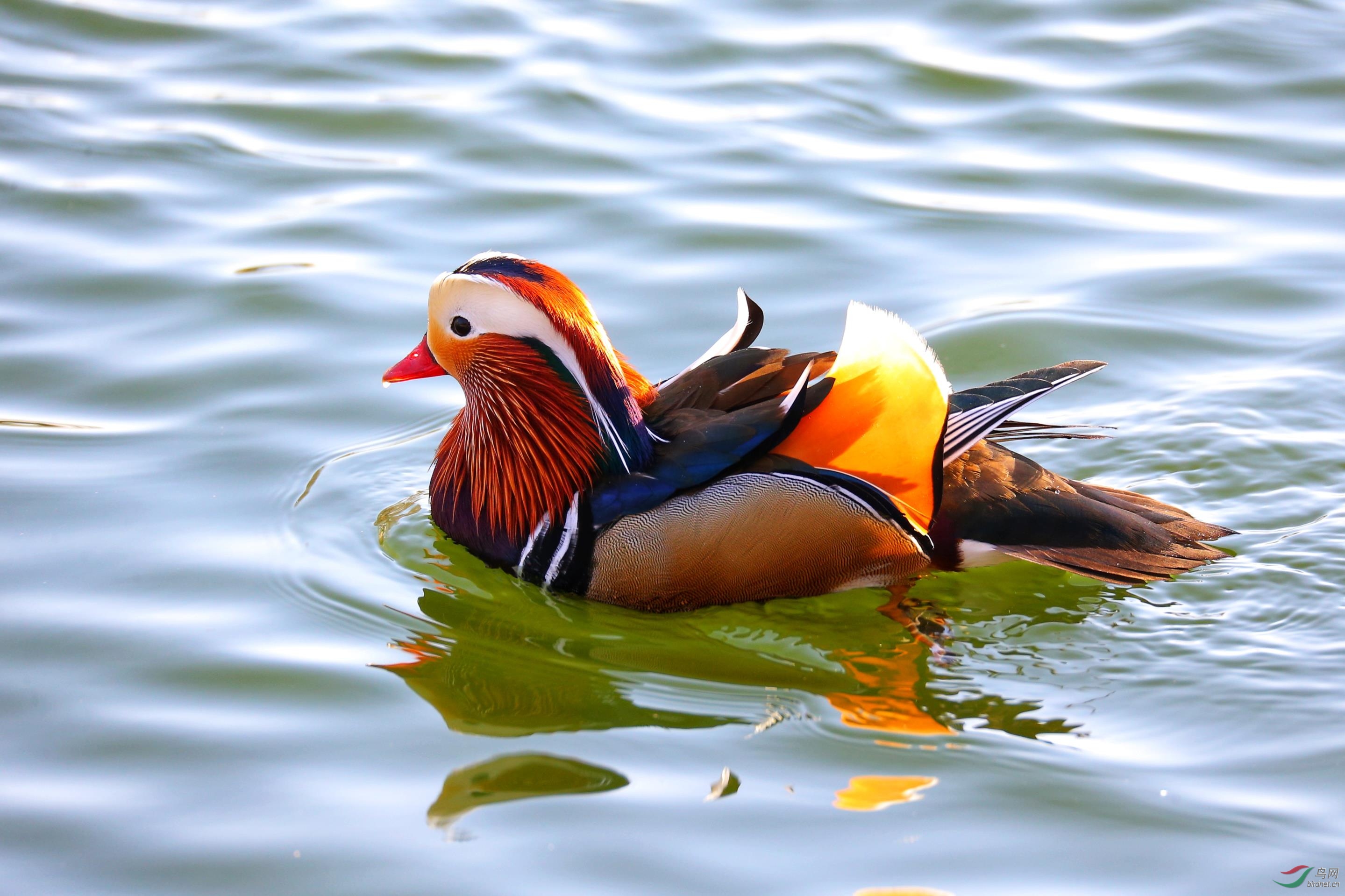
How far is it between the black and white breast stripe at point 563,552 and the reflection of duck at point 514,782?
2.78 ft

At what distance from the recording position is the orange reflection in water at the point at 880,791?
4090 millimetres

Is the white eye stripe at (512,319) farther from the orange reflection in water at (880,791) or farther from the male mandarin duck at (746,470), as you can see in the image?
the orange reflection in water at (880,791)

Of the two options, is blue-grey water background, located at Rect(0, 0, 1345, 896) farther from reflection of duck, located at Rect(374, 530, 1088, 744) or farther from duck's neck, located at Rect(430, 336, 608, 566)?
duck's neck, located at Rect(430, 336, 608, 566)

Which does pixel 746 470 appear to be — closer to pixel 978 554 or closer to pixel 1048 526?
pixel 978 554

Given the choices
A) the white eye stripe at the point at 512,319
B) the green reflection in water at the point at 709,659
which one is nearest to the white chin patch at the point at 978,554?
the green reflection in water at the point at 709,659

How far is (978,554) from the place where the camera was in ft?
16.7

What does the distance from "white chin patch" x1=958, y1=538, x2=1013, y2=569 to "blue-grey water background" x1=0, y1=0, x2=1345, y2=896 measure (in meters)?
0.16

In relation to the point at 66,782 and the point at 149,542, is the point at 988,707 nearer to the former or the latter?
the point at 66,782

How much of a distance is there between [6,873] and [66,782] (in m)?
0.38

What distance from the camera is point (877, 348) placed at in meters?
4.97

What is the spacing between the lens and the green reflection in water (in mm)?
4508

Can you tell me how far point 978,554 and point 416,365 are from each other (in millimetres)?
2184

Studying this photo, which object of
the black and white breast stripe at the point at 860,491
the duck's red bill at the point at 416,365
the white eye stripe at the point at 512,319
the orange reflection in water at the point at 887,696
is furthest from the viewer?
the duck's red bill at the point at 416,365

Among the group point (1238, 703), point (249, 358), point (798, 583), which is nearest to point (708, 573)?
point (798, 583)
